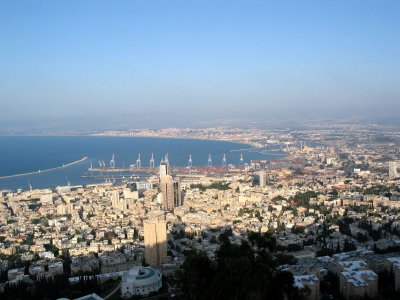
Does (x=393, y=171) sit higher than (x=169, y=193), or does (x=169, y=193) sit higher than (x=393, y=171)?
(x=169, y=193)

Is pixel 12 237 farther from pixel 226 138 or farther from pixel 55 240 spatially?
pixel 226 138

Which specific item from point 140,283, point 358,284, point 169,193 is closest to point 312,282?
point 358,284

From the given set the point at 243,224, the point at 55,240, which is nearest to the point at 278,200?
the point at 243,224

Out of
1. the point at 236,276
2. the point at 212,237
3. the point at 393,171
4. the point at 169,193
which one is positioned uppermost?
the point at 236,276

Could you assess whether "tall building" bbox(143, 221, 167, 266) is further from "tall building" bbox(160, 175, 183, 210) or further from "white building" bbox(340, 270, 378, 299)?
"tall building" bbox(160, 175, 183, 210)

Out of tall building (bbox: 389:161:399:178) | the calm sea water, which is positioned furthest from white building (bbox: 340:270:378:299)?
the calm sea water

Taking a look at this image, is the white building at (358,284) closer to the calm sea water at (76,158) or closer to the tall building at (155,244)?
the tall building at (155,244)

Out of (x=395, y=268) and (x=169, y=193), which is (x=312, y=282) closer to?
(x=395, y=268)
